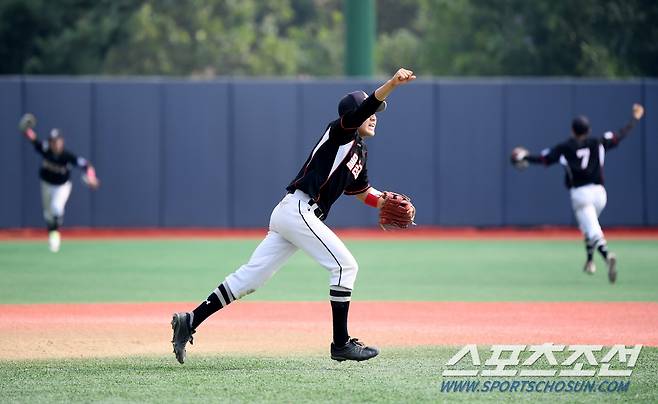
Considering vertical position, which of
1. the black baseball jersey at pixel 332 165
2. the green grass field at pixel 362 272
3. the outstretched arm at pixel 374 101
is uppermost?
the outstretched arm at pixel 374 101

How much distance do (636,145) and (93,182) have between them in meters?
11.7

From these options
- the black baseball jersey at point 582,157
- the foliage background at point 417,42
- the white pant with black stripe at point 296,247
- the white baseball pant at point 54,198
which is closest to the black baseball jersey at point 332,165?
the white pant with black stripe at point 296,247

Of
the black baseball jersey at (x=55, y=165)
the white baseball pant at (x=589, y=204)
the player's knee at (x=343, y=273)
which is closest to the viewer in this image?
the player's knee at (x=343, y=273)

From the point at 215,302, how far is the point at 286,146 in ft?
52.7

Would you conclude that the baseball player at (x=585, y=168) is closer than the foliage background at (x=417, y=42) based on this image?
Yes

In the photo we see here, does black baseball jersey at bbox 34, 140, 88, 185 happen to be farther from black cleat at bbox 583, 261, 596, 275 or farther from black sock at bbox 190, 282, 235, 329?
black sock at bbox 190, 282, 235, 329

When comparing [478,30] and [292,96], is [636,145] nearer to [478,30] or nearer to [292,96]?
[292,96]

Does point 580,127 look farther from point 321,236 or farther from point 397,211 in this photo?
point 321,236

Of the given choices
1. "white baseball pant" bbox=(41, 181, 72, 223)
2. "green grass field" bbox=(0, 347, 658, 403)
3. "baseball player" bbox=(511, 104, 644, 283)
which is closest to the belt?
"green grass field" bbox=(0, 347, 658, 403)

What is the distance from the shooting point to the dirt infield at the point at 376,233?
23484 millimetres

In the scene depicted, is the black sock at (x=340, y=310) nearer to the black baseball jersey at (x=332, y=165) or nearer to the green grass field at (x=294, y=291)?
the green grass field at (x=294, y=291)

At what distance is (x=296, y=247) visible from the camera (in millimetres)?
8609

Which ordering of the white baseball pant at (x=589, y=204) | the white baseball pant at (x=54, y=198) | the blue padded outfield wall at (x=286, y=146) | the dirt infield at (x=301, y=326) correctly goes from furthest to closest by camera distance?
the blue padded outfield wall at (x=286, y=146)
the white baseball pant at (x=54, y=198)
the white baseball pant at (x=589, y=204)
the dirt infield at (x=301, y=326)

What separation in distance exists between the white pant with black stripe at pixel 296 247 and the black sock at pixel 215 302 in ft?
0.17
